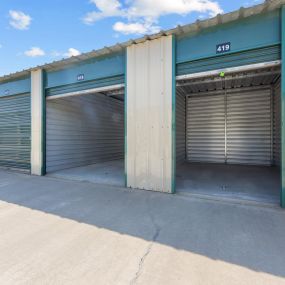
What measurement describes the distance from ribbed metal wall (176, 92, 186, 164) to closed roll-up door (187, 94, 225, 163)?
223 mm

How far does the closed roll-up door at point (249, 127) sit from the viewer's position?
788 centimetres

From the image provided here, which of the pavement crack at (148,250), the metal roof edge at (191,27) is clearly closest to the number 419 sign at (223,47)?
the metal roof edge at (191,27)

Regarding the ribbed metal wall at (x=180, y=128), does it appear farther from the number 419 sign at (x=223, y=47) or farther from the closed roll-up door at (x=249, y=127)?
the number 419 sign at (x=223, y=47)

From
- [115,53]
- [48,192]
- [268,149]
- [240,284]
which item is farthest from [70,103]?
[268,149]

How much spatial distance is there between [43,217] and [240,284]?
8.89 feet

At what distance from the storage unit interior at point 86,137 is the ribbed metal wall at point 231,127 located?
11.6 ft

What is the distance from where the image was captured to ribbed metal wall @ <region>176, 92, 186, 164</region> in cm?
815

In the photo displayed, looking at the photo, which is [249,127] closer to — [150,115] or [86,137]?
[150,115]

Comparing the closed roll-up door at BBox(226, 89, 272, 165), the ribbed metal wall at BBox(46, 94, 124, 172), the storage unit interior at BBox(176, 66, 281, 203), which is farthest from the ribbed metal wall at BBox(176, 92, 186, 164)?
the ribbed metal wall at BBox(46, 94, 124, 172)

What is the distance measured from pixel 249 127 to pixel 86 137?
657 centimetres

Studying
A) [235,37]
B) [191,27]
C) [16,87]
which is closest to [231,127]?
[235,37]

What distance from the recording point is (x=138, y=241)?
7.77 feet

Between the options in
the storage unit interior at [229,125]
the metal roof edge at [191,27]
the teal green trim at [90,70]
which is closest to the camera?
the metal roof edge at [191,27]

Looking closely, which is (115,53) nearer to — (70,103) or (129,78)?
(129,78)
